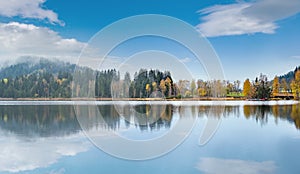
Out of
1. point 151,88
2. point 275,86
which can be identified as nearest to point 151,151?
point 151,88

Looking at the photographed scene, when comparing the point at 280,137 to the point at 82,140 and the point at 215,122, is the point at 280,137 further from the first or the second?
the point at 82,140

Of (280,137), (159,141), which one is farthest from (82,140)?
(280,137)

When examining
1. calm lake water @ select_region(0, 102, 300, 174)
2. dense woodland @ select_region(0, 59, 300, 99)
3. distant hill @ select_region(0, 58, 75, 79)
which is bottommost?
calm lake water @ select_region(0, 102, 300, 174)

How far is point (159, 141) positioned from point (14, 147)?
2.72 meters

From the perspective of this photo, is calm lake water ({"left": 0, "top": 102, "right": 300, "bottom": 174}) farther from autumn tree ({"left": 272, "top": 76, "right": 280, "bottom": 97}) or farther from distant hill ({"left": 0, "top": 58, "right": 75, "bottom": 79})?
distant hill ({"left": 0, "top": 58, "right": 75, "bottom": 79})

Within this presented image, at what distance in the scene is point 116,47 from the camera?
5652 millimetres

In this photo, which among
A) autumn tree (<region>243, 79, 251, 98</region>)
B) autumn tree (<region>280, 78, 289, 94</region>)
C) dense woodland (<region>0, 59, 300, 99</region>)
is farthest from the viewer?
autumn tree (<region>280, 78, 289, 94</region>)

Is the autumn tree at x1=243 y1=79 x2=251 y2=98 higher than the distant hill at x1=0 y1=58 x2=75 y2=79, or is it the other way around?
the distant hill at x1=0 y1=58 x2=75 y2=79

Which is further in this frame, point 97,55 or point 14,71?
point 14,71

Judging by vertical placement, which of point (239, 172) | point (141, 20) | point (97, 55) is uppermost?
point (141, 20)

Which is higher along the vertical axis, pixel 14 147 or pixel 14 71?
pixel 14 71

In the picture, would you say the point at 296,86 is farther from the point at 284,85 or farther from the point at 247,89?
the point at 247,89

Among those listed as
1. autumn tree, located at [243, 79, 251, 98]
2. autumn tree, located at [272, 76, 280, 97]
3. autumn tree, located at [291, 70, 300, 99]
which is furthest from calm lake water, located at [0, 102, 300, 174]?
autumn tree, located at [272, 76, 280, 97]

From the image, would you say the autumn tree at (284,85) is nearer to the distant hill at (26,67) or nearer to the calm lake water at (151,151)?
the calm lake water at (151,151)
